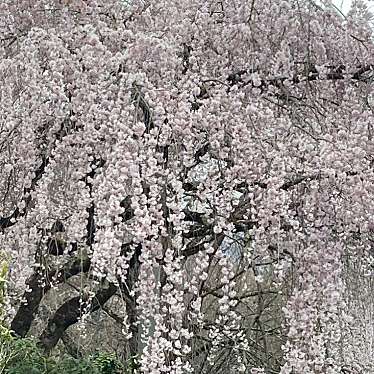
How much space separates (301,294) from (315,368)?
398mm

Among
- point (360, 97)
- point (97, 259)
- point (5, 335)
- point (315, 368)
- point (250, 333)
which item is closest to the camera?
point (97, 259)

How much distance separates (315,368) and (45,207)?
149 centimetres

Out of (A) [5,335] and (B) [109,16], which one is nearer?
(A) [5,335]

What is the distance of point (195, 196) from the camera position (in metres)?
3.56

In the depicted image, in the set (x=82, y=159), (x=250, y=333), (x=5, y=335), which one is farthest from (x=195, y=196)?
(x=250, y=333)

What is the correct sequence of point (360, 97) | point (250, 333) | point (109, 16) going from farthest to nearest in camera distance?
point (250, 333) → point (109, 16) → point (360, 97)

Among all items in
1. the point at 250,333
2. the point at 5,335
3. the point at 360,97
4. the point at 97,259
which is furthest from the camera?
the point at 250,333

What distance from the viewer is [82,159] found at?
3293 mm

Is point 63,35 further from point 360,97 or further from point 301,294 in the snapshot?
point 301,294

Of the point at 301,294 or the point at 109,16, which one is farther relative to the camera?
the point at 109,16

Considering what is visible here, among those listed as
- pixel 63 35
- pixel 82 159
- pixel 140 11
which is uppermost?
pixel 140 11

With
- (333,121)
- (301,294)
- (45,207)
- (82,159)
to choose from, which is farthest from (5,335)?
(333,121)

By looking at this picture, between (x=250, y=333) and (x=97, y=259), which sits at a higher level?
(x=250, y=333)

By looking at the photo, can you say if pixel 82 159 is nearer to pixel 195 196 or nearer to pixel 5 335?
pixel 195 196
